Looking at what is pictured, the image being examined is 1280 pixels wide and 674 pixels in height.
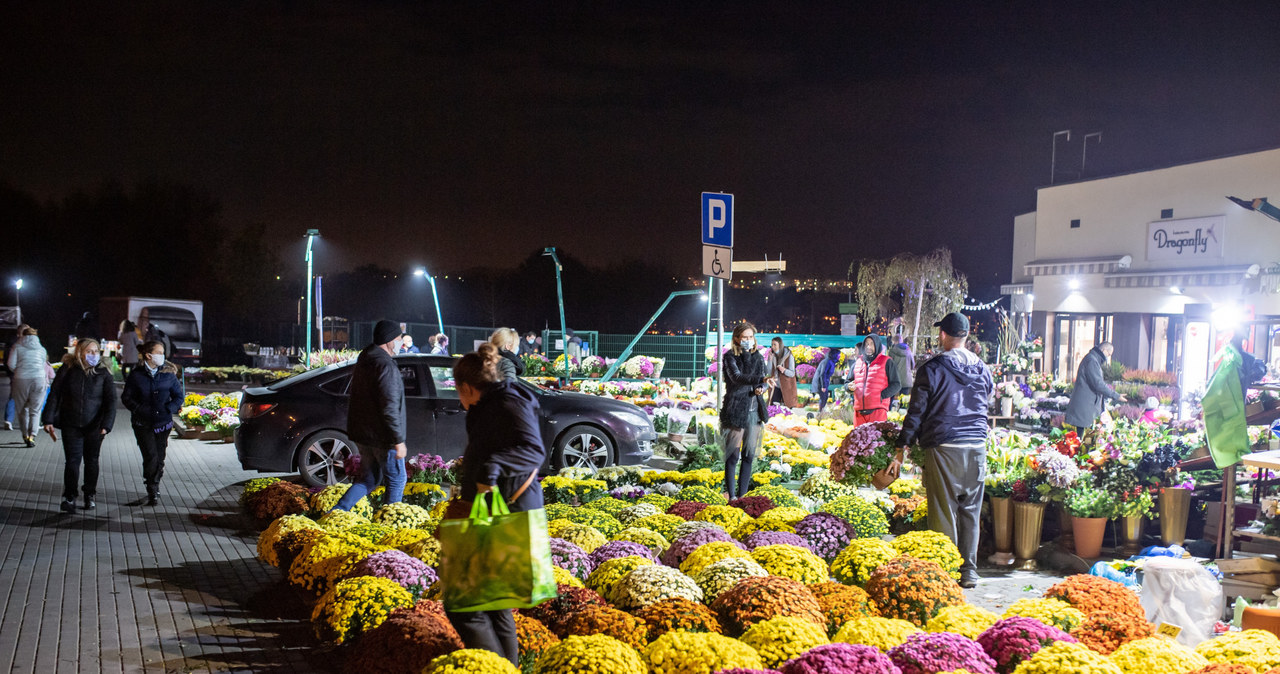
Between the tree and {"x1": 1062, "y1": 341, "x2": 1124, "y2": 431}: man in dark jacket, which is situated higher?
the tree

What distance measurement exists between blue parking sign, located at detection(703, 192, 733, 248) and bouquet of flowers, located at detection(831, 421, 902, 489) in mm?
3174

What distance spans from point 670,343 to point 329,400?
14.4 meters

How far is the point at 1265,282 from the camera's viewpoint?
20.0 m

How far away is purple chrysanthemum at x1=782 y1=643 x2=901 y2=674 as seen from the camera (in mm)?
3516

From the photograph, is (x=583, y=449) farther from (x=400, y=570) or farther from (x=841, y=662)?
(x=841, y=662)

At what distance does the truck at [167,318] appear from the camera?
1286 inches

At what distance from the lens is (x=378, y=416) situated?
7.30m

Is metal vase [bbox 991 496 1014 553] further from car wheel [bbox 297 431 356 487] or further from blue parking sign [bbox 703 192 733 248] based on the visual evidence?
car wheel [bbox 297 431 356 487]

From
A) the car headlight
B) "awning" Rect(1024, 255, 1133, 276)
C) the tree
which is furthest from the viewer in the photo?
the tree

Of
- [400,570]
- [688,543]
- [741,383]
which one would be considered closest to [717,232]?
[741,383]

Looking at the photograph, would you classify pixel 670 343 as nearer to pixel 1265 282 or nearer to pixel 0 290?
pixel 1265 282

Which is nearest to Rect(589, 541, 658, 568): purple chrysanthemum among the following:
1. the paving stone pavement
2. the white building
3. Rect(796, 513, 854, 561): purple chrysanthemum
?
Rect(796, 513, 854, 561): purple chrysanthemum

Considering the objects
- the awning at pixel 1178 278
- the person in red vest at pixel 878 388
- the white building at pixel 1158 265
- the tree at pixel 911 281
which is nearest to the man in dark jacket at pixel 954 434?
the person in red vest at pixel 878 388

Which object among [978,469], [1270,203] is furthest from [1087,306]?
[978,469]
